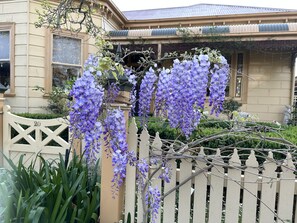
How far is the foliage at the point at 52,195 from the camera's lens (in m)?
1.83

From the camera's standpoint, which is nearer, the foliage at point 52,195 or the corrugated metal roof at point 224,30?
the foliage at point 52,195

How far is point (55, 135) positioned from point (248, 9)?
31.2ft

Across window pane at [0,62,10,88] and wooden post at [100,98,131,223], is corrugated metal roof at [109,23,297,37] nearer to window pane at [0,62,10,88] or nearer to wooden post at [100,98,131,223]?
window pane at [0,62,10,88]

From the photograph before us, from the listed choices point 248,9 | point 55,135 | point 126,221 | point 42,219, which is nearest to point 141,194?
point 126,221

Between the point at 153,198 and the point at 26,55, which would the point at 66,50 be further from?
the point at 153,198

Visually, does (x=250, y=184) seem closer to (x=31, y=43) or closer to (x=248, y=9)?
(x=31, y=43)

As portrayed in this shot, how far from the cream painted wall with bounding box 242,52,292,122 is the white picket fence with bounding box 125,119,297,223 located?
6.28 m

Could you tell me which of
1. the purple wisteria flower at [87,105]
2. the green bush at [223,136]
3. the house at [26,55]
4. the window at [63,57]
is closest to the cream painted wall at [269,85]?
the green bush at [223,136]

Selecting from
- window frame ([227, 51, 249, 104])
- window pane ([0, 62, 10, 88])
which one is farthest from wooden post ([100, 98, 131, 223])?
window frame ([227, 51, 249, 104])

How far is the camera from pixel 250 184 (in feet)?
6.37

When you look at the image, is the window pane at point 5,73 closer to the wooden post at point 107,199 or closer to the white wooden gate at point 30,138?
the white wooden gate at point 30,138

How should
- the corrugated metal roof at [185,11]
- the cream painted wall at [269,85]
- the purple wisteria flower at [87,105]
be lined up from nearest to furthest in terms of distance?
the purple wisteria flower at [87,105]
the cream painted wall at [269,85]
the corrugated metal roof at [185,11]

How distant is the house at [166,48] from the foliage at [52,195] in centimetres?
469

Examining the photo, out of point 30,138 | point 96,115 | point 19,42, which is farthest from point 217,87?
point 19,42
